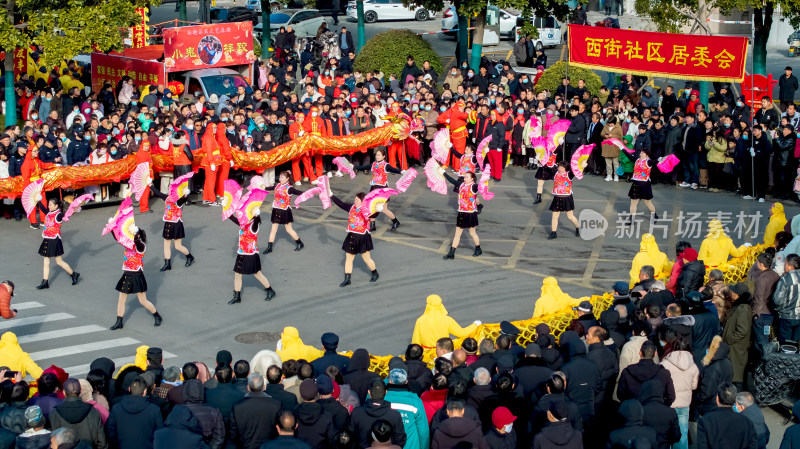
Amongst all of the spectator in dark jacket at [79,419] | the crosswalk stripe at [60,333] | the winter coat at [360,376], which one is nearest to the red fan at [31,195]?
the crosswalk stripe at [60,333]

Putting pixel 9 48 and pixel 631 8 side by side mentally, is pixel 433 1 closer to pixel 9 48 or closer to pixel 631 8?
pixel 9 48

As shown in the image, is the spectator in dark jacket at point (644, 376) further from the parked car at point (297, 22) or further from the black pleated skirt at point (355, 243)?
the parked car at point (297, 22)

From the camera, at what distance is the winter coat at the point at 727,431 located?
1014 cm

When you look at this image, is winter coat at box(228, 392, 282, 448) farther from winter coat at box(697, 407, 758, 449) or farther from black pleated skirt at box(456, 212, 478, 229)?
black pleated skirt at box(456, 212, 478, 229)

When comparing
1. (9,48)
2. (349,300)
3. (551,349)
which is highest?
(9,48)

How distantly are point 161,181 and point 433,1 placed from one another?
12.3 meters

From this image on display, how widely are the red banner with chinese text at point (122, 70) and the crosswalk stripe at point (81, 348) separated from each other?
45.8ft

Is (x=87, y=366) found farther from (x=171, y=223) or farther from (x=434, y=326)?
(x=434, y=326)

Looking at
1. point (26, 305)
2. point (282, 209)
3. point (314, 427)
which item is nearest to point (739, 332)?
point (314, 427)

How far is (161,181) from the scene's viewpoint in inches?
914

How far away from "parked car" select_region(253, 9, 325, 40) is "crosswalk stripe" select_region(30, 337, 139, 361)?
2688 centimetres

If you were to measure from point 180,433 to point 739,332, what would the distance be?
6.82m

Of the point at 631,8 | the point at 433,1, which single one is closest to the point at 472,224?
the point at 433,1

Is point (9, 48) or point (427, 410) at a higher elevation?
point (9, 48)
